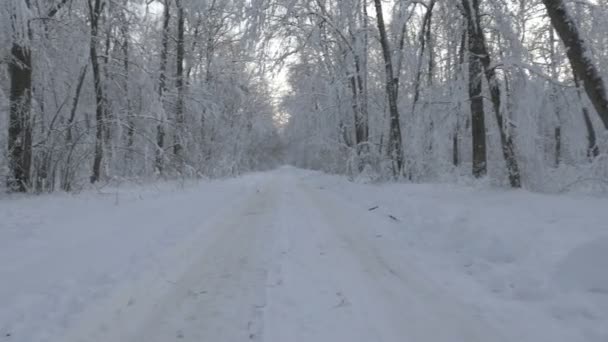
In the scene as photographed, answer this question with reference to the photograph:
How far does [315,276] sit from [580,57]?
481cm

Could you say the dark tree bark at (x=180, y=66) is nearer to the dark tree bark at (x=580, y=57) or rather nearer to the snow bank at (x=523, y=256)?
the snow bank at (x=523, y=256)

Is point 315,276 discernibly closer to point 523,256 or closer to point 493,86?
point 523,256

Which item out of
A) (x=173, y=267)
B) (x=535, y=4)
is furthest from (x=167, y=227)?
(x=535, y=4)

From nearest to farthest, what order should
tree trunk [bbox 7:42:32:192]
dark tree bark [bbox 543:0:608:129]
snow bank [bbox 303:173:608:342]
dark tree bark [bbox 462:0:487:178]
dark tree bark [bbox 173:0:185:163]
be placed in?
snow bank [bbox 303:173:608:342] → dark tree bark [bbox 543:0:608:129] → tree trunk [bbox 7:42:32:192] → dark tree bark [bbox 462:0:487:178] → dark tree bark [bbox 173:0:185:163]

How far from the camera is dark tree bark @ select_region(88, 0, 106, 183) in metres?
9.95

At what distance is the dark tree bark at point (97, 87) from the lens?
32.7 ft

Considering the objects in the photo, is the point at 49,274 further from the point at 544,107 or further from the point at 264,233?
the point at 544,107

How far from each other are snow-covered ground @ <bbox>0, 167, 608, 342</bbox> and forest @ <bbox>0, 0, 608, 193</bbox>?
2.66 m

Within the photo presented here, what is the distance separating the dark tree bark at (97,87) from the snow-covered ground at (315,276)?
3.68 meters

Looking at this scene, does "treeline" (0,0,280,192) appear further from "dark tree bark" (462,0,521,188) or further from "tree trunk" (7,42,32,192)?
"dark tree bark" (462,0,521,188)

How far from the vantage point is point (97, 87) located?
479 inches

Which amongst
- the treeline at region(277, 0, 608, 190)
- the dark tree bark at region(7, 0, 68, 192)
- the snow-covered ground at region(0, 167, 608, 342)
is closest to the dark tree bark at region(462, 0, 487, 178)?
the treeline at region(277, 0, 608, 190)

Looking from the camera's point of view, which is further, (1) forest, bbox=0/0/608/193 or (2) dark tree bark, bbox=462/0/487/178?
(2) dark tree bark, bbox=462/0/487/178

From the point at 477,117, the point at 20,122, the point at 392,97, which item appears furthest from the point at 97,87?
the point at 477,117
